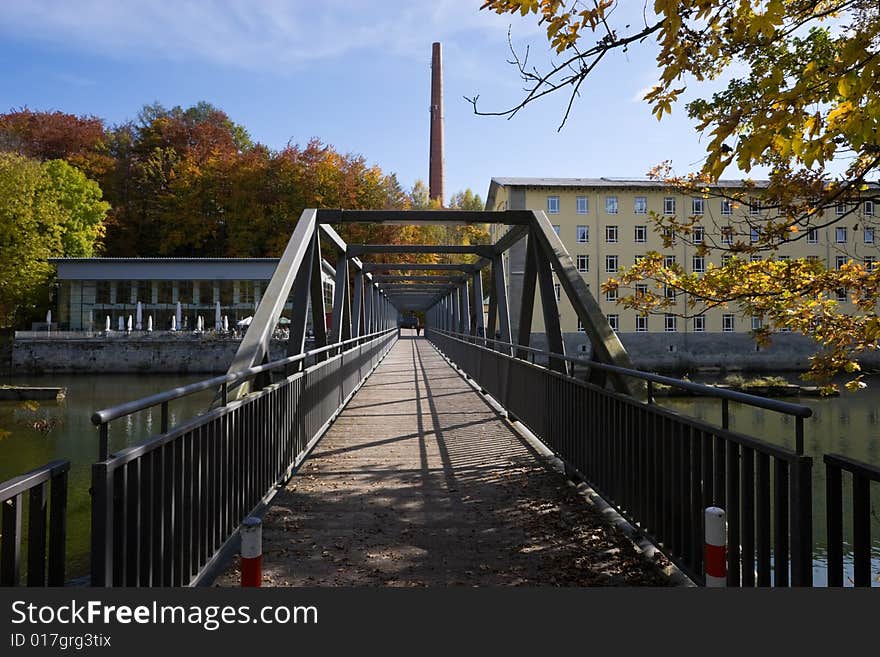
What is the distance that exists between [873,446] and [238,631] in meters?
19.0

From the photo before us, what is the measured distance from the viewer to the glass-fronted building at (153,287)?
42500 millimetres

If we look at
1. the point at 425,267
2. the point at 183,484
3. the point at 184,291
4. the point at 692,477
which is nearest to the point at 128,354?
the point at 184,291

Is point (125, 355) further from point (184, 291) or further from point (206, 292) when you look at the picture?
point (206, 292)

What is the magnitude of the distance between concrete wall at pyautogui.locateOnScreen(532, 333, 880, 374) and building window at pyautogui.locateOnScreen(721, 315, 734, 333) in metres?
0.36

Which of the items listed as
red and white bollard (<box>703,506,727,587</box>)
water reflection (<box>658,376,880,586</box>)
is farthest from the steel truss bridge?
water reflection (<box>658,376,880,586</box>)

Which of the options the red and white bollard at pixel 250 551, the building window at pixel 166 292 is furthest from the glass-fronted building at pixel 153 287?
the red and white bollard at pixel 250 551

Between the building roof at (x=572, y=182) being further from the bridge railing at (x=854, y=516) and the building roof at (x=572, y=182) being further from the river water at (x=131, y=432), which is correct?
the bridge railing at (x=854, y=516)

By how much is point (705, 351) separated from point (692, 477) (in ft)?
158

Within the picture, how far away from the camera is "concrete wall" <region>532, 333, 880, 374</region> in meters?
47.2

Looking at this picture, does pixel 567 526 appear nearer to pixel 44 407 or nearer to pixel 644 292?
pixel 644 292

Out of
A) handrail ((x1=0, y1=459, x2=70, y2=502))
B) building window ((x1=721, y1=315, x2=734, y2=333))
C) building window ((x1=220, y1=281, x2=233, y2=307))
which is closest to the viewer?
handrail ((x1=0, y1=459, x2=70, y2=502))

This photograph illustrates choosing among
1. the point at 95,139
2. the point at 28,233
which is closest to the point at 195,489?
the point at 28,233

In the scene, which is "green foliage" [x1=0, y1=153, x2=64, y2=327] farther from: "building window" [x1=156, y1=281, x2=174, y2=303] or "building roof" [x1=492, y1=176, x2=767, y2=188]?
"building roof" [x1=492, y1=176, x2=767, y2=188]

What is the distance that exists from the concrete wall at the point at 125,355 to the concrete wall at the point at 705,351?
21161 millimetres
